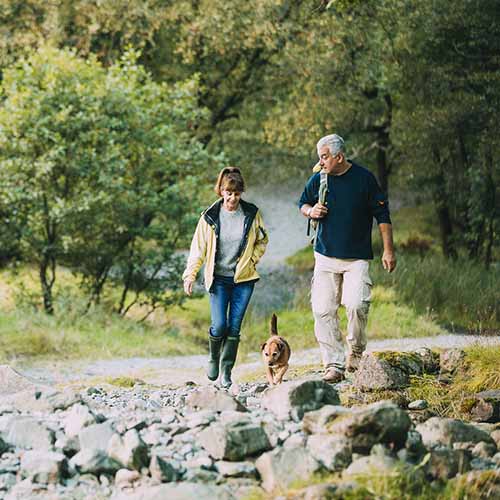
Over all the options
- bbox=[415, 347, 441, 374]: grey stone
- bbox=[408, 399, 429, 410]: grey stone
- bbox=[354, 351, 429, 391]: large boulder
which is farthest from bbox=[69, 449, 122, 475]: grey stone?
bbox=[415, 347, 441, 374]: grey stone

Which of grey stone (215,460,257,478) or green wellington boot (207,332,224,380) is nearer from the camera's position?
grey stone (215,460,257,478)

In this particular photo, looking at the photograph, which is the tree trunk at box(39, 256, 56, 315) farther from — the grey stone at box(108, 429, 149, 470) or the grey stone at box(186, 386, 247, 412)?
the grey stone at box(108, 429, 149, 470)

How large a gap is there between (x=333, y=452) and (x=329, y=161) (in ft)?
11.0

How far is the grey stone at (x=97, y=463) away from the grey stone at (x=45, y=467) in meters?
0.12

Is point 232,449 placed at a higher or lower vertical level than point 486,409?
higher

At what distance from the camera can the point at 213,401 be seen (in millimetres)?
6867

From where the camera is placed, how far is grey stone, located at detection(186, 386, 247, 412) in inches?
265

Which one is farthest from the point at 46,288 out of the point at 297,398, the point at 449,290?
the point at 297,398

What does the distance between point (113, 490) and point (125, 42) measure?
62.8 ft

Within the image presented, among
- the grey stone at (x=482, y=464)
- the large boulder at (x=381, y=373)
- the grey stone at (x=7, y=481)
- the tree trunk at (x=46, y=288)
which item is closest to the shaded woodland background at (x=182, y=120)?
the tree trunk at (x=46, y=288)

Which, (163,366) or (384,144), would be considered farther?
(384,144)

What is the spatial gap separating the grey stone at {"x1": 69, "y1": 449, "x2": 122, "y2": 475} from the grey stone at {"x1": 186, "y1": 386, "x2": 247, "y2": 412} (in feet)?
3.25

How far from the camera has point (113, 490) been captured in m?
5.86

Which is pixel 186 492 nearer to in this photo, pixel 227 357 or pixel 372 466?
pixel 372 466
